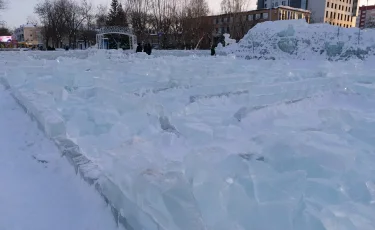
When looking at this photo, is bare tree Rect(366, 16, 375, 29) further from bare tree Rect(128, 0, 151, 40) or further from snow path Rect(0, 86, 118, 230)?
snow path Rect(0, 86, 118, 230)

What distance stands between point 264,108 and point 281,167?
2.40 m

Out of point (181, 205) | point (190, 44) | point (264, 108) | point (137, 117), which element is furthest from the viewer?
point (190, 44)

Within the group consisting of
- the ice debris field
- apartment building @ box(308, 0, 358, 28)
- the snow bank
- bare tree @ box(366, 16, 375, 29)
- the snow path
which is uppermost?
apartment building @ box(308, 0, 358, 28)

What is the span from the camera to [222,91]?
6324 mm

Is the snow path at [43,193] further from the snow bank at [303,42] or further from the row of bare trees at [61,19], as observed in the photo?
the row of bare trees at [61,19]

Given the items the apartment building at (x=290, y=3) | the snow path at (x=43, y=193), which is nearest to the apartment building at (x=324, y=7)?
the apartment building at (x=290, y=3)

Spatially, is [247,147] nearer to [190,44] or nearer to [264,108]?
[264,108]

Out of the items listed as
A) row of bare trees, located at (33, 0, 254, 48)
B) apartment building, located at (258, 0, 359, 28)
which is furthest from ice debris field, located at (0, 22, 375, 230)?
apartment building, located at (258, 0, 359, 28)

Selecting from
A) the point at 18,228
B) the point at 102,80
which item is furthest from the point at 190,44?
the point at 18,228

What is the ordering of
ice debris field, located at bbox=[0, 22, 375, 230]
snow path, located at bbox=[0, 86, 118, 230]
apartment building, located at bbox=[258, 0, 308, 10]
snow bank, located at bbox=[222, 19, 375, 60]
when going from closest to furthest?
ice debris field, located at bbox=[0, 22, 375, 230]
snow path, located at bbox=[0, 86, 118, 230]
snow bank, located at bbox=[222, 19, 375, 60]
apartment building, located at bbox=[258, 0, 308, 10]

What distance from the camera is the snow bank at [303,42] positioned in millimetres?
15711

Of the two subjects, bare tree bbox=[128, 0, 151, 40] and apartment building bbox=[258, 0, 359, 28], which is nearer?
bare tree bbox=[128, 0, 151, 40]

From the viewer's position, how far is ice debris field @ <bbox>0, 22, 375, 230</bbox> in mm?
1931

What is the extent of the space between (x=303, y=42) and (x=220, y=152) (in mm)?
16493
